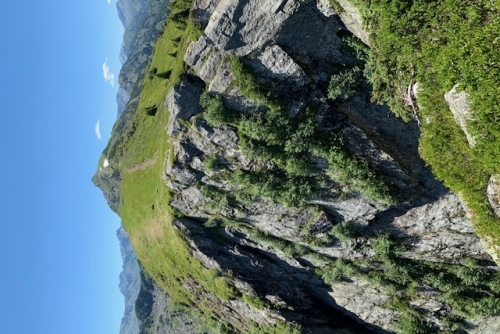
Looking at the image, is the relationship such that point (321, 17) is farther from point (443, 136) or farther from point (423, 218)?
point (423, 218)

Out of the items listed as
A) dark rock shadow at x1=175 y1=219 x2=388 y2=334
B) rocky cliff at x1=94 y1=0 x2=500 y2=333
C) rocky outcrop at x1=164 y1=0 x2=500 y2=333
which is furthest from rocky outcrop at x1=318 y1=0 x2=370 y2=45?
dark rock shadow at x1=175 y1=219 x2=388 y2=334

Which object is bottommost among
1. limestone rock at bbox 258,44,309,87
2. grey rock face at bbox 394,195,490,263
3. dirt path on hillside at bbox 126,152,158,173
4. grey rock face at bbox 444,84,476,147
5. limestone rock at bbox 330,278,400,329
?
limestone rock at bbox 330,278,400,329

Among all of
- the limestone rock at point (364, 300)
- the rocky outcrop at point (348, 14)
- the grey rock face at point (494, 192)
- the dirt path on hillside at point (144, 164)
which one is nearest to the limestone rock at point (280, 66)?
the rocky outcrop at point (348, 14)

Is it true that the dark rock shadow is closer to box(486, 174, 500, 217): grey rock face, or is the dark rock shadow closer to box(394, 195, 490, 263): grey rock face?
box(394, 195, 490, 263): grey rock face

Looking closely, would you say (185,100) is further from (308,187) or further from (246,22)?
(308,187)

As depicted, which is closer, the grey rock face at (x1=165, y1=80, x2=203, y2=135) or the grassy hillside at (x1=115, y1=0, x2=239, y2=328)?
the grey rock face at (x1=165, y1=80, x2=203, y2=135)

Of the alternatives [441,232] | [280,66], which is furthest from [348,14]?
[441,232]

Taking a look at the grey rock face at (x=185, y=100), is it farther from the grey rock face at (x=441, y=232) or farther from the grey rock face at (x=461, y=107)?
the grey rock face at (x=441, y=232)
